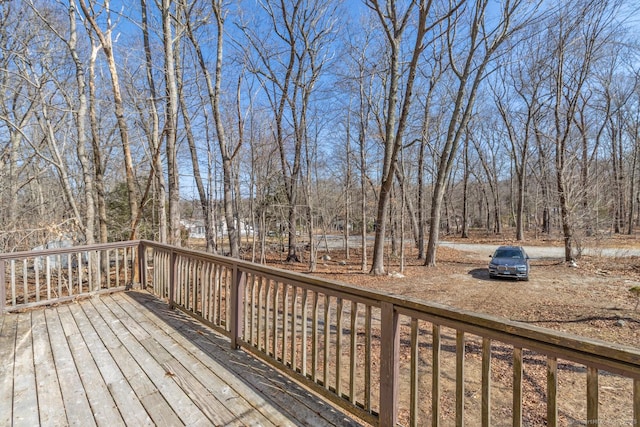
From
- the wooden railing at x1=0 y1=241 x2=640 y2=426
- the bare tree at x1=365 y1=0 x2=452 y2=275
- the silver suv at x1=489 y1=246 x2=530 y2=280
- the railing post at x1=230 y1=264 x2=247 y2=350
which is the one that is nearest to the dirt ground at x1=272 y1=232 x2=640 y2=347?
the silver suv at x1=489 y1=246 x2=530 y2=280

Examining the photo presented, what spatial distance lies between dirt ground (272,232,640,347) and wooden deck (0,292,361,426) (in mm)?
4956

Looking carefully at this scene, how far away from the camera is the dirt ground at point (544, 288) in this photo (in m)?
5.51

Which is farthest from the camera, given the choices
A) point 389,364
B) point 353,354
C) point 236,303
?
point 236,303

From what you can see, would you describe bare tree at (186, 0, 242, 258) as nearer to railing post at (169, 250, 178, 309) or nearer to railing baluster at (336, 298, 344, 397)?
railing post at (169, 250, 178, 309)

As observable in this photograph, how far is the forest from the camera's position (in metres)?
7.43

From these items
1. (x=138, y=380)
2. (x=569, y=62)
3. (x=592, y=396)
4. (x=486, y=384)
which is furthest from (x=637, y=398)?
(x=569, y=62)

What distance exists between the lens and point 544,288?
7953 mm

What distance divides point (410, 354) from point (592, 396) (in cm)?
122

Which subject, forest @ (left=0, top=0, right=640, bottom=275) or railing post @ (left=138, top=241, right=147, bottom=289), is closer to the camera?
railing post @ (left=138, top=241, right=147, bottom=289)

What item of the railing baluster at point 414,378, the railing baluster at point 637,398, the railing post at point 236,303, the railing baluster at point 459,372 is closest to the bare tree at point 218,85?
the railing post at point 236,303

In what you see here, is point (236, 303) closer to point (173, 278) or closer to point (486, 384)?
point (173, 278)

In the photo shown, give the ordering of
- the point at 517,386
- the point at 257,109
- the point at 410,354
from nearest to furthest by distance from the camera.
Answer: the point at 517,386 < the point at 410,354 < the point at 257,109

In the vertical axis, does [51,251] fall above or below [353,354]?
above

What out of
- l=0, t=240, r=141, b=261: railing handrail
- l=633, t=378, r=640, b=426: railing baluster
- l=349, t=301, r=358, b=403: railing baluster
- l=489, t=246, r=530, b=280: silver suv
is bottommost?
l=489, t=246, r=530, b=280: silver suv
